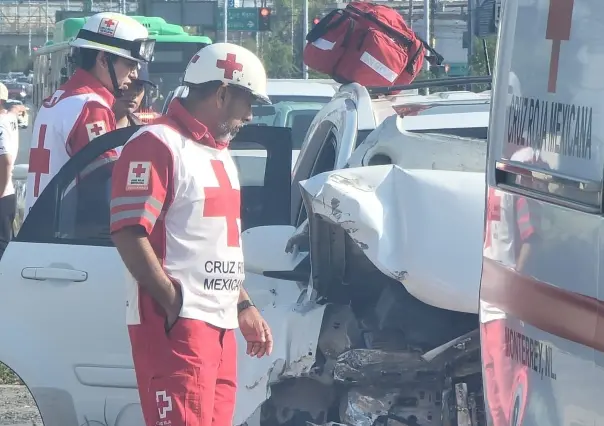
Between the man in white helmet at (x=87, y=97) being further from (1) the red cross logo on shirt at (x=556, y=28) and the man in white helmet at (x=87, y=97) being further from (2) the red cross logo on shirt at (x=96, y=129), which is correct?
(1) the red cross logo on shirt at (x=556, y=28)

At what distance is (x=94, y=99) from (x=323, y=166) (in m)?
1.08

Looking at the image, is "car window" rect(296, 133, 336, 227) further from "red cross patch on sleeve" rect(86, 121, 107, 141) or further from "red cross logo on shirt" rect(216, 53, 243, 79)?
"red cross logo on shirt" rect(216, 53, 243, 79)

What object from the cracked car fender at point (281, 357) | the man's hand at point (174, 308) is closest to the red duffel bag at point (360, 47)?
the cracked car fender at point (281, 357)

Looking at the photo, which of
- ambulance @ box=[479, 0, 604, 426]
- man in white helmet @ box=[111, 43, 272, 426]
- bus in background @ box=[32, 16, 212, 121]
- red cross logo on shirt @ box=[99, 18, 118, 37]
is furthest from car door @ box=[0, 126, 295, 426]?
bus in background @ box=[32, 16, 212, 121]

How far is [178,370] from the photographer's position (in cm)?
383

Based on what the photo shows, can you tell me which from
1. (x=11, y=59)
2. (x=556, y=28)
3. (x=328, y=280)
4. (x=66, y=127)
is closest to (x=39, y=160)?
(x=66, y=127)

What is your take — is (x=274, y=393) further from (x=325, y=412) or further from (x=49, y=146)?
(x=49, y=146)

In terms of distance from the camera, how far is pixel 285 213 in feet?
17.9

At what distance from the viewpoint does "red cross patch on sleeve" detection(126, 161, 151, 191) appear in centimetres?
384

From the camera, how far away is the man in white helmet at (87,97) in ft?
18.7

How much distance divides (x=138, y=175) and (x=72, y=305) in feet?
4.91

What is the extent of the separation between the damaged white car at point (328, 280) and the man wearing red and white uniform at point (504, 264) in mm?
862

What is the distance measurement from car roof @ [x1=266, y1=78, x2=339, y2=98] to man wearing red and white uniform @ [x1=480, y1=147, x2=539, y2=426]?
727 centimetres

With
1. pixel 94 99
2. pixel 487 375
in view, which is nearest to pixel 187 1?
pixel 94 99
